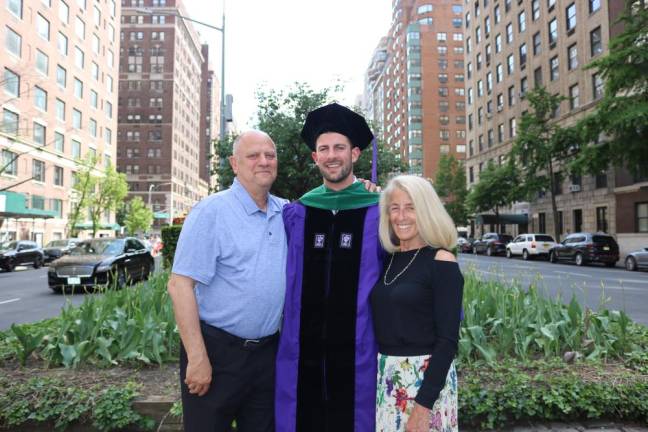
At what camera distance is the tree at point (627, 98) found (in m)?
19.3

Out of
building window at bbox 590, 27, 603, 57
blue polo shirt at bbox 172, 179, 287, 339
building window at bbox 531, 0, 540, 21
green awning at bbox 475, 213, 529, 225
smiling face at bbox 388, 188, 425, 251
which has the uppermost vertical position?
building window at bbox 531, 0, 540, 21

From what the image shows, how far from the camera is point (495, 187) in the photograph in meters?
39.4

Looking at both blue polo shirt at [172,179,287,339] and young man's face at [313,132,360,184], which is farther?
young man's face at [313,132,360,184]

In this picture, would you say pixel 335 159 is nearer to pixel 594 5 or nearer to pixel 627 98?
pixel 627 98

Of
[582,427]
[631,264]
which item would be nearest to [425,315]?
[582,427]

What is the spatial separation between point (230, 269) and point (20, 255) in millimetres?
26478

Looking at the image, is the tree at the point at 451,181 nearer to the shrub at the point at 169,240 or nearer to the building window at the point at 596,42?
the building window at the point at 596,42

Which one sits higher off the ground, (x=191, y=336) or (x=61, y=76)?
Answer: (x=61, y=76)

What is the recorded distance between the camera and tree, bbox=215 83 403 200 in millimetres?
13258

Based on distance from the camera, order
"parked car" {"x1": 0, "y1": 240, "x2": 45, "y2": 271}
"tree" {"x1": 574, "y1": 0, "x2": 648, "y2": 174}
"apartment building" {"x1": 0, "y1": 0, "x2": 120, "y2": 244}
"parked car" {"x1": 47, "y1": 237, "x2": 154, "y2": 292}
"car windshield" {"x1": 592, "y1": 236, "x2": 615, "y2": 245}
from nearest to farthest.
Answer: "parked car" {"x1": 47, "y1": 237, "x2": 154, "y2": 292}, "tree" {"x1": 574, "y1": 0, "x2": 648, "y2": 174}, "parked car" {"x1": 0, "y1": 240, "x2": 45, "y2": 271}, "car windshield" {"x1": 592, "y1": 236, "x2": 615, "y2": 245}, "apartment building" {"x1": 0, "y1": 0, "x2": 120, "y2": 244}

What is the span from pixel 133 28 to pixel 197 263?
11680cm

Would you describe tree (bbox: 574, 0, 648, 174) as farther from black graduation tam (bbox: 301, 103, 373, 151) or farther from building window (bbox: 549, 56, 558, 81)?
black graduation tam (bbox: 301, 103, 373, 151)

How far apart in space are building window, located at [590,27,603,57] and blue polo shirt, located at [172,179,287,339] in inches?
1488

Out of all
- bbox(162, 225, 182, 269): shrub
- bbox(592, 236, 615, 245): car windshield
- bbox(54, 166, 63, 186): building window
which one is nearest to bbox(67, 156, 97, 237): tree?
bbox(54, 166, 63, 186): building window
